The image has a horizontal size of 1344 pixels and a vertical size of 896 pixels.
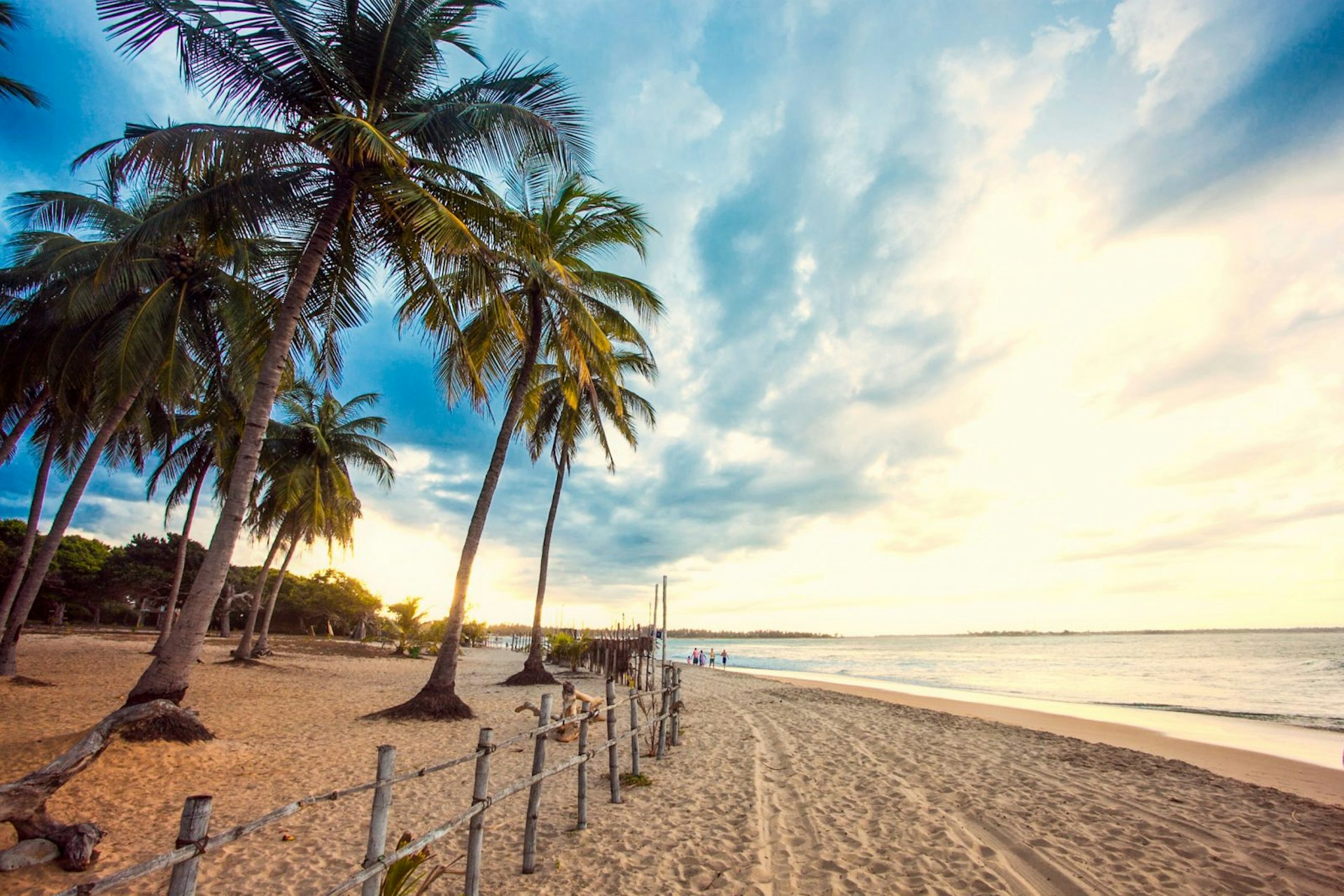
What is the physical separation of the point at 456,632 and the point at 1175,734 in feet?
48.2

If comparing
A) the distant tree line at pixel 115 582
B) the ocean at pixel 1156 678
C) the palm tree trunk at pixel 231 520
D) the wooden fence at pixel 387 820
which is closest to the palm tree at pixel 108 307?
the palm tree trunk at pixel 231 520

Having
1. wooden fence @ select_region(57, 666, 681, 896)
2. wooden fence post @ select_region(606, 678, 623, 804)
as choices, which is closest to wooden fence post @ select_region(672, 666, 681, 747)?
wooden fence @ select_region(57, 666, 681, 896)

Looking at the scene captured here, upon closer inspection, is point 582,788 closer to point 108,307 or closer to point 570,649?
point 108,307

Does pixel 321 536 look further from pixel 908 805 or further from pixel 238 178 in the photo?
pixel 908 805

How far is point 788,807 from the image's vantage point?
5.80 m

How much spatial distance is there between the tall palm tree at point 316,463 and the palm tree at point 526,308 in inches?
288

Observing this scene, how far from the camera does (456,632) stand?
9617 mm

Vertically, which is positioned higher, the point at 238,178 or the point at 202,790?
the point at 238,178

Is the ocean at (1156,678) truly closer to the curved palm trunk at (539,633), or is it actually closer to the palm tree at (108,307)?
the curved palm trunk at (539,633)

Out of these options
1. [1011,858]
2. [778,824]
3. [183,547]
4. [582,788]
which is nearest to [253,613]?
[183,547]

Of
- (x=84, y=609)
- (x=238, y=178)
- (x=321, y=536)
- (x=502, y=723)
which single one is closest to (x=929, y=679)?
(x=502, y=723)

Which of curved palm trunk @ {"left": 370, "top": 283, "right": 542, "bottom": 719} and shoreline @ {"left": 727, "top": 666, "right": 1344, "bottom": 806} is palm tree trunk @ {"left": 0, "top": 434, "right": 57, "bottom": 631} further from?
shoreline @ {"left": 727, "top": 666, "right": 1344, "bottom": 806}

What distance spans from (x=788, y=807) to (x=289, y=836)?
4463 mm

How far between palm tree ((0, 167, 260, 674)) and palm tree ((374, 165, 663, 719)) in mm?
3532
